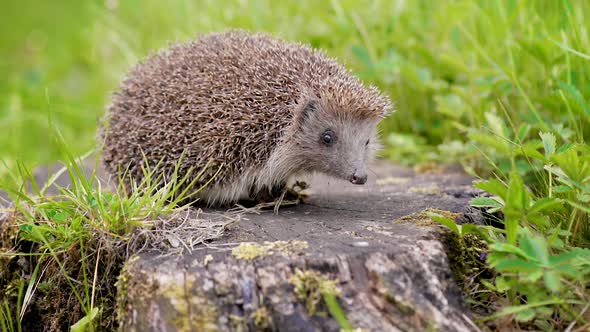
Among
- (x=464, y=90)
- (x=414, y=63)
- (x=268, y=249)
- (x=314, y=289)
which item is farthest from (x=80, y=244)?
(x=414, y=63)

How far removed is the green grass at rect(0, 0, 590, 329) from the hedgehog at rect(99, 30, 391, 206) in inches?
31.6

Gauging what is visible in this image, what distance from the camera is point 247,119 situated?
4719 millimetres

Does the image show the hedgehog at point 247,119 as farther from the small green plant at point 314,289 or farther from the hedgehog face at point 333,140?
the small green plant at point 314,289

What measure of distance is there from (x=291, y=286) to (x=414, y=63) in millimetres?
4526

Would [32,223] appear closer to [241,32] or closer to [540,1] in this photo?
[241,32]

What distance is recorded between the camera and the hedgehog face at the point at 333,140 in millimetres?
4801

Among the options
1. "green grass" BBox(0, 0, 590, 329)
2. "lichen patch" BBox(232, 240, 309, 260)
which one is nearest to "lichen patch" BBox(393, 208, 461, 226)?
"green grass" BBox(0, 0, 590, 329)

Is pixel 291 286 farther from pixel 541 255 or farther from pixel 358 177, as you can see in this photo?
pixel 358 177

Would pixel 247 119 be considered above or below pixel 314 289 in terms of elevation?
above

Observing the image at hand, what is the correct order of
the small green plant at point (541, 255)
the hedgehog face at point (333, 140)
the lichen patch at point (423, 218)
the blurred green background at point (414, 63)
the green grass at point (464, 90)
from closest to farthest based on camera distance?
the small green plant at point (541, 255)
the green grass at point (464, 90)
the lichen patch at point (423, 218)
the hedgehog face at point (333, 140)
the blurred green background at point (414, 63)

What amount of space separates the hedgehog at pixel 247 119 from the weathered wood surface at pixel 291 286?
Answer: 104 cm

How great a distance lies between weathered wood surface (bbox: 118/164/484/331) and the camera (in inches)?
130

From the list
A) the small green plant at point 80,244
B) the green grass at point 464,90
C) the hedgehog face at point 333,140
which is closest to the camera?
the green grass at point 464,90

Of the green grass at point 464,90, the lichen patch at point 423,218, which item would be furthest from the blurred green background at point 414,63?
the lichen patch at point 423,218
